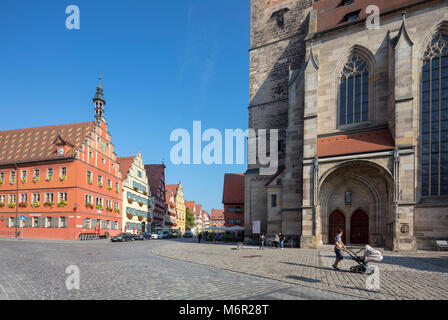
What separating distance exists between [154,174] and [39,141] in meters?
24.8

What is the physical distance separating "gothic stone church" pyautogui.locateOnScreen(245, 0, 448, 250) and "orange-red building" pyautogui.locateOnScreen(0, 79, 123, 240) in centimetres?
2050

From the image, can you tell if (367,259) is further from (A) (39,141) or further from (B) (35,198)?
(A) (39,141)

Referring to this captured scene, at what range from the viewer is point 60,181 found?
106 feet

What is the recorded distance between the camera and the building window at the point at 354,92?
22.7 m

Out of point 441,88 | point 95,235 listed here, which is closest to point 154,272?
point 441,88

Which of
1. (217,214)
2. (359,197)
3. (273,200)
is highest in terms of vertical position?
(359,197)

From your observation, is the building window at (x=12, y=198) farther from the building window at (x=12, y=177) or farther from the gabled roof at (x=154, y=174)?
the gabled roof at (x=154, y=174)

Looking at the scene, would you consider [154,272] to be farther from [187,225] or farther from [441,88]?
[187,225]

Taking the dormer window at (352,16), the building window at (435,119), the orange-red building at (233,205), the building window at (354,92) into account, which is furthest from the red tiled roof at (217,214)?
the building window at (435,119)

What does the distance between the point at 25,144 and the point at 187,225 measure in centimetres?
6166

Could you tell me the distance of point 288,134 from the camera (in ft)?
80.9

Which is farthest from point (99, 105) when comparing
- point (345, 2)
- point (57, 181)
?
point (345, 2)

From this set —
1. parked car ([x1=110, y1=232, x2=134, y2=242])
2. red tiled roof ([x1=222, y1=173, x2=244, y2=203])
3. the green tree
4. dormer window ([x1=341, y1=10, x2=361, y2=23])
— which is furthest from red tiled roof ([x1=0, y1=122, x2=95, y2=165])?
the green tree

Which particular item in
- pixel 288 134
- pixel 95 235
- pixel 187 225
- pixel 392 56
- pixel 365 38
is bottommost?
pixel 187 225
